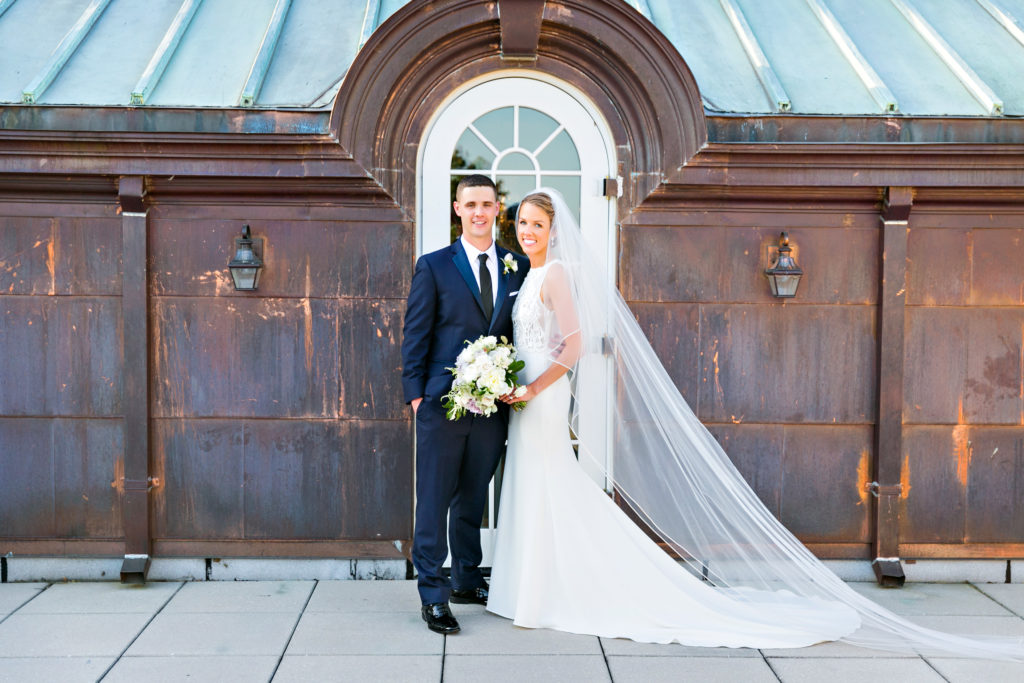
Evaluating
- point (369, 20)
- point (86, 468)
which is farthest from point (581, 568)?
point (369, 20)

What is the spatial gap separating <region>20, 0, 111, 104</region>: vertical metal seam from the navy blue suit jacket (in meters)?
2.55

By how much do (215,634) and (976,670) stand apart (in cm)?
368

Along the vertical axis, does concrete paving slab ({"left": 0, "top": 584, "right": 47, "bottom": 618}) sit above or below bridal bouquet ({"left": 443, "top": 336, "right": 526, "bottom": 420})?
below

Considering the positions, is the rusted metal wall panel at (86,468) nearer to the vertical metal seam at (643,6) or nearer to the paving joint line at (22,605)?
the paving joint line at (22,605)

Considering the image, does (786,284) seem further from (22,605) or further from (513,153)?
(22,605)

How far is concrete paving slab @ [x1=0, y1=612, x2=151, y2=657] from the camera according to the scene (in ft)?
13.2

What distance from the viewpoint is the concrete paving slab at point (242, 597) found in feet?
15.0

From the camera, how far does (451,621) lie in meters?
4.23

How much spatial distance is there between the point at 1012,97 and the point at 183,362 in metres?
5.29

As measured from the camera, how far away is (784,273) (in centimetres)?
494

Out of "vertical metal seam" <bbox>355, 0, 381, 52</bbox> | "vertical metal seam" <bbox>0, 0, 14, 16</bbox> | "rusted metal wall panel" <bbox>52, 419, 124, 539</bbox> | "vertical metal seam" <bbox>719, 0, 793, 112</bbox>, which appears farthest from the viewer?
"vertical metal seam" <bbox>0, 0, 14, 16</bbox>

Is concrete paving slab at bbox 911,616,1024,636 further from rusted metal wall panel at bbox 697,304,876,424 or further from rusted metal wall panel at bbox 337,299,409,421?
rusted metal wall panel at bbox 337,299,409,421

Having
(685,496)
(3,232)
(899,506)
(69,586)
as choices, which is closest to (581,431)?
(685,496)

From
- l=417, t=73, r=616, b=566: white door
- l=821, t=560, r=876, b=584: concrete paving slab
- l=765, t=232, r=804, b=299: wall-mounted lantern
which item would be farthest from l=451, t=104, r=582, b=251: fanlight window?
l=821, t=560, r=876, b=584: concrete paving slab
